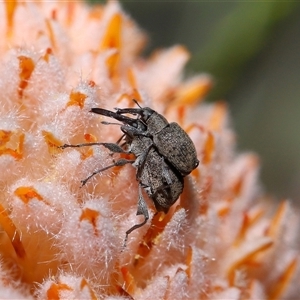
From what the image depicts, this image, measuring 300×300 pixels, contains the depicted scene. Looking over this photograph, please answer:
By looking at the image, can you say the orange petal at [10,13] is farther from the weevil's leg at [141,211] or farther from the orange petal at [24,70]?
the weevil's leg at [141,211]

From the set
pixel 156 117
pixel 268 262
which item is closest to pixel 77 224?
pixel 156 117

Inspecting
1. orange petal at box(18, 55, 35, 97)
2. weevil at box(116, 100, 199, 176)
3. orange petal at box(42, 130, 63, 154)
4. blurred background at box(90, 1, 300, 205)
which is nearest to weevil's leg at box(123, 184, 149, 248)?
weevil at box(116, 100, 199, 176)

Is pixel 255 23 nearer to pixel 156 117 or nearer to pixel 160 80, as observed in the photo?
pixel 160 80

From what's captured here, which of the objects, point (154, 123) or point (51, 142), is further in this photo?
point (154, 123)

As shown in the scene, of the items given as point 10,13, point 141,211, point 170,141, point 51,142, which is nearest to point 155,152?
point 170,141

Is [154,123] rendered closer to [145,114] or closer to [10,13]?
[145,114]
